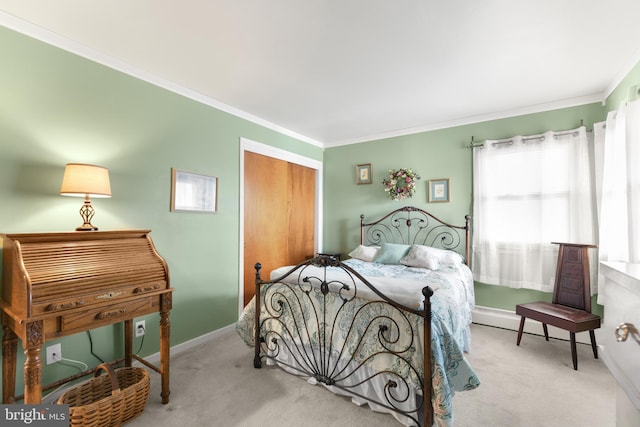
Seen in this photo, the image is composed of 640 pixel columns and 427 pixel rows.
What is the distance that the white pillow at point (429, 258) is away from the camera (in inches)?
124

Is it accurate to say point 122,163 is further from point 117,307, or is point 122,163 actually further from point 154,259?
point 117,307

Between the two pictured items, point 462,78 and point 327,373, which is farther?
point 462,78

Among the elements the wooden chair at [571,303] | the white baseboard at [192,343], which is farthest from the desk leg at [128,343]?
the wooden chair at [571,303]

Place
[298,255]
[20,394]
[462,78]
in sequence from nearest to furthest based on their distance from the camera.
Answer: [20,394], [462,78], [298,255]

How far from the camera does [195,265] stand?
116 inches

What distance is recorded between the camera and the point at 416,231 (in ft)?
13.1

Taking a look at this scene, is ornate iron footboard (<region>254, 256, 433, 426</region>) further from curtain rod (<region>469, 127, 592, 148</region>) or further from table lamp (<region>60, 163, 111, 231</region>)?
curtain rod (<region>469, 127, 592, 148</region>)

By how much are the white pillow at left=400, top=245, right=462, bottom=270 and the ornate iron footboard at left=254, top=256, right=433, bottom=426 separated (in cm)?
109

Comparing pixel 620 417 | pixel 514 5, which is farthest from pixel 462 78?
pixel 620 417

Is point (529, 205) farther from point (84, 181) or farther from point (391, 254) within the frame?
point (84, 181)

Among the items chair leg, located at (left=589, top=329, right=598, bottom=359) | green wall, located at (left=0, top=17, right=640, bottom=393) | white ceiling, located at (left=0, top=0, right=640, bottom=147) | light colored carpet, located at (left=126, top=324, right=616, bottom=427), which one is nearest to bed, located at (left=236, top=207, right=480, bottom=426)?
light colored carpet, located at (left=126, top=324, right=616, bottom=427)

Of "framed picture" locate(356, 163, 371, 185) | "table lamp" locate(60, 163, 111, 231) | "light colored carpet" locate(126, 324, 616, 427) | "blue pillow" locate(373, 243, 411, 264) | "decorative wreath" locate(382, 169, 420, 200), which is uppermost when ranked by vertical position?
"framed picture" locate(356, 163, 371, 185)

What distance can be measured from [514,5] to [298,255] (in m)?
3.65

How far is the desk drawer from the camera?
5.29 ft
